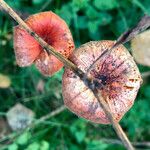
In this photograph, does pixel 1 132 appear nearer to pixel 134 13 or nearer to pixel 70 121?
pixel 70 121

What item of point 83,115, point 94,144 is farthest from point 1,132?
point 83,115

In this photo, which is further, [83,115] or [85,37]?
[85,37]

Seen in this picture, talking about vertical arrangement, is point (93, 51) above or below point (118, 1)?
below

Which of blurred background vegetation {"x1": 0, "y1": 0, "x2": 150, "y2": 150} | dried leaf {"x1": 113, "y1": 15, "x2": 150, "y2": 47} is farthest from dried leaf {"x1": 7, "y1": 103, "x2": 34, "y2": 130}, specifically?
dried leaf {"x1": 113, "y1": 15, "x2": 150, "y2": 47}

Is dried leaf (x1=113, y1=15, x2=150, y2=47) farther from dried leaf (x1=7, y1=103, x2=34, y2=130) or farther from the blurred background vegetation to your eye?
dried leaf (x1=7, y1=103, x2=34, y2=130)

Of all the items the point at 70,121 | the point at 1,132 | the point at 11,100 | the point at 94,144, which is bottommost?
the point at 94,144
